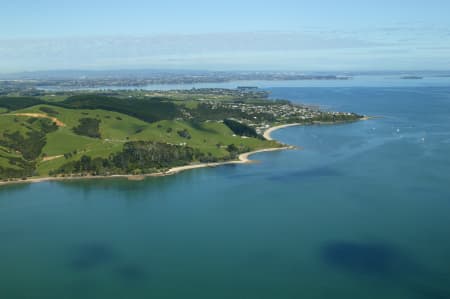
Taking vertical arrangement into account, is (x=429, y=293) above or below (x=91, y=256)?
above

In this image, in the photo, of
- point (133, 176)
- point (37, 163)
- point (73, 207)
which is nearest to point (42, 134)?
point (37, 163)

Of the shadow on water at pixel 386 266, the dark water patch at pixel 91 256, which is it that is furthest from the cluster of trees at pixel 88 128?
the shadow on water at pixel 386 266

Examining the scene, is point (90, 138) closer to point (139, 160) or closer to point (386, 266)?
point (139, 160)

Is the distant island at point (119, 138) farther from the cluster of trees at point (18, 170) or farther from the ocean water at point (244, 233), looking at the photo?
the ocean water at point (244, 233)

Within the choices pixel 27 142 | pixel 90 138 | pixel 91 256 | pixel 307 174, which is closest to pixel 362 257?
pixel 91 256

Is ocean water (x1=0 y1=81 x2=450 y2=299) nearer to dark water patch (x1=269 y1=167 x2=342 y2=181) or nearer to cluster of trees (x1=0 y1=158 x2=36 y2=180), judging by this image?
dark water patch (x1=269 y1=167 x2=342 y2=181)

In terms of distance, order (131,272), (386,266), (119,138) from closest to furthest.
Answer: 1. (386,266)
2. (131,272)
3. (119,138)

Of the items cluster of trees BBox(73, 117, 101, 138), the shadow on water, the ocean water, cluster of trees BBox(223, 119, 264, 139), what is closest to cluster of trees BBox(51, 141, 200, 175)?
the ocean water
